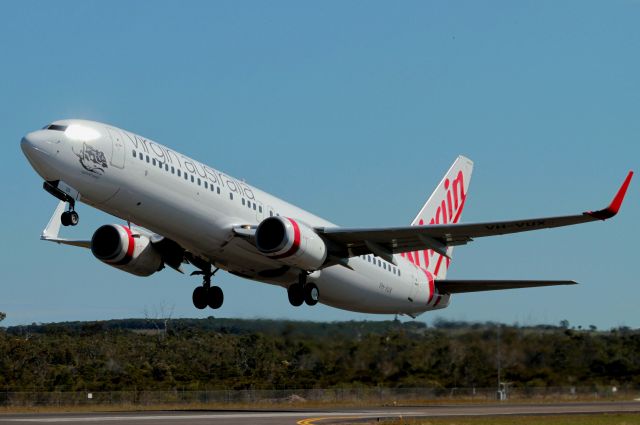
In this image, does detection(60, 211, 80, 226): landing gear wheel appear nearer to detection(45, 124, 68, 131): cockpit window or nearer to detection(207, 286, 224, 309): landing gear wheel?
detection(45, 124, 68, 131): cockpit window

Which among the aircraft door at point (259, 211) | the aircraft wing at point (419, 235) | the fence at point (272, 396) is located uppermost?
the aircraft door at point (259, 211)

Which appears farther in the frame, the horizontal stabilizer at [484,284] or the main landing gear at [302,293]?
the horizontal stabilizer at [484,284]

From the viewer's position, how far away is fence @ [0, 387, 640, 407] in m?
56.9

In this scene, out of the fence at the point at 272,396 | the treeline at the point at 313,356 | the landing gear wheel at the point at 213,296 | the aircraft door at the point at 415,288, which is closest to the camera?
the landing gear wheel at the point at 213,296

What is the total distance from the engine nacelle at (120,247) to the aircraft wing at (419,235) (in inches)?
288

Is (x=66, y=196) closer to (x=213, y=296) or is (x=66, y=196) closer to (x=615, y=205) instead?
(x=213, y=296)

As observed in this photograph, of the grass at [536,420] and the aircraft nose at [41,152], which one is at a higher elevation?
the aircraft nose at [41,152]

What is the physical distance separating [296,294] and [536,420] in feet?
34.1

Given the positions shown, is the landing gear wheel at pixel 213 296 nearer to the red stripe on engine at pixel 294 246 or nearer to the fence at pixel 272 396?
the red stripe on engine at pixel 294 246

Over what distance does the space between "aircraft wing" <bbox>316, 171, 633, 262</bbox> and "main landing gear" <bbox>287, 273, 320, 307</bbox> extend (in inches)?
73.1

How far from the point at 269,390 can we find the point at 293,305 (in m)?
20.5

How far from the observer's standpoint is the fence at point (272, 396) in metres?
56.9

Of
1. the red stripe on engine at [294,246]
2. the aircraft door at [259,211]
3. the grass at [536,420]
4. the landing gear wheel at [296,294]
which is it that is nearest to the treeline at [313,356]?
the landing gear wheel at [296,294]

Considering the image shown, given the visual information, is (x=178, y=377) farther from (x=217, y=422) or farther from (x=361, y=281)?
(x=217, y=422)
